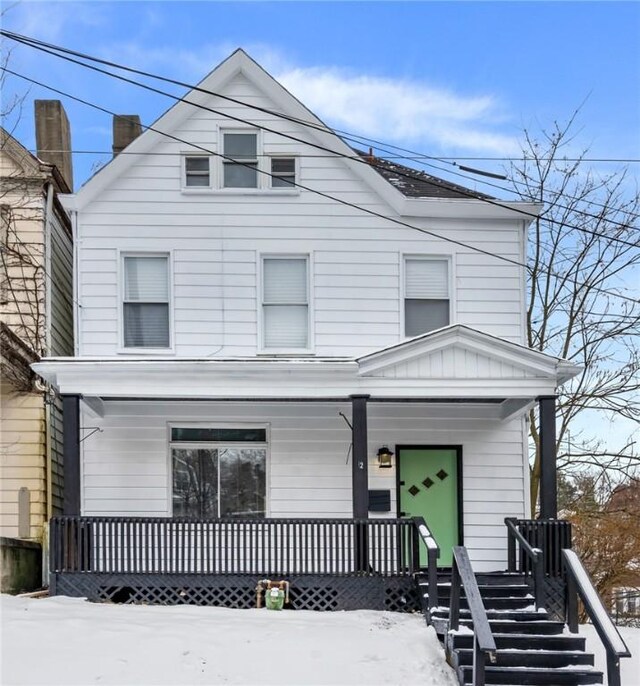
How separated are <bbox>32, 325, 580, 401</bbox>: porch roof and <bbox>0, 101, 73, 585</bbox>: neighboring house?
5.56 ft

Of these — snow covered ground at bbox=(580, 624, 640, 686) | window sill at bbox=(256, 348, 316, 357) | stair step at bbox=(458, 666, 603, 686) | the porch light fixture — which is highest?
window sill at bbox=(256, 348, 316, 357)

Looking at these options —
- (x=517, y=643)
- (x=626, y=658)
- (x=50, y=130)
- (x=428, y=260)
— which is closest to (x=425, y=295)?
(x=428, y=260)

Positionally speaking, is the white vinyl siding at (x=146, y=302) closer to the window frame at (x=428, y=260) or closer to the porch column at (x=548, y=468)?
the window frame at (x=428, y=260)

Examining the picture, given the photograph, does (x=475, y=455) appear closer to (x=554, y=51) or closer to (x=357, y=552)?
(x=357, y=552)

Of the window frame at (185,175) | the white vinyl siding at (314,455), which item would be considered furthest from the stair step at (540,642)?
the window frame at (185,175)

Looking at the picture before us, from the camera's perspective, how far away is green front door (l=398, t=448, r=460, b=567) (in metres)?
12.0

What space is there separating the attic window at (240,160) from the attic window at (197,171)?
0.88 feet

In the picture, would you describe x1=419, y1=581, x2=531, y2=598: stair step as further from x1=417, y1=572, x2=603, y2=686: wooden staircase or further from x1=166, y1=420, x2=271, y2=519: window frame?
x1=166, y1=420, x2=271, y2=519: window frame

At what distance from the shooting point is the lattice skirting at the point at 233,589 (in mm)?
10359

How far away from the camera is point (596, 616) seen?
753cm

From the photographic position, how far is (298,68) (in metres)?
14.4

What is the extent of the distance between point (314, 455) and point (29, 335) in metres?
4.72

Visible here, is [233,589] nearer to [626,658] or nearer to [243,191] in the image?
[626,658]

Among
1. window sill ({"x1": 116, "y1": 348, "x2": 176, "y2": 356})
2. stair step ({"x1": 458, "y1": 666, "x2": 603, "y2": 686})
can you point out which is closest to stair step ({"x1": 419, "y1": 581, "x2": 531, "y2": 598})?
stair step ({"x1": 458, "y1": 666, "x2": 603, "y2": 686})
